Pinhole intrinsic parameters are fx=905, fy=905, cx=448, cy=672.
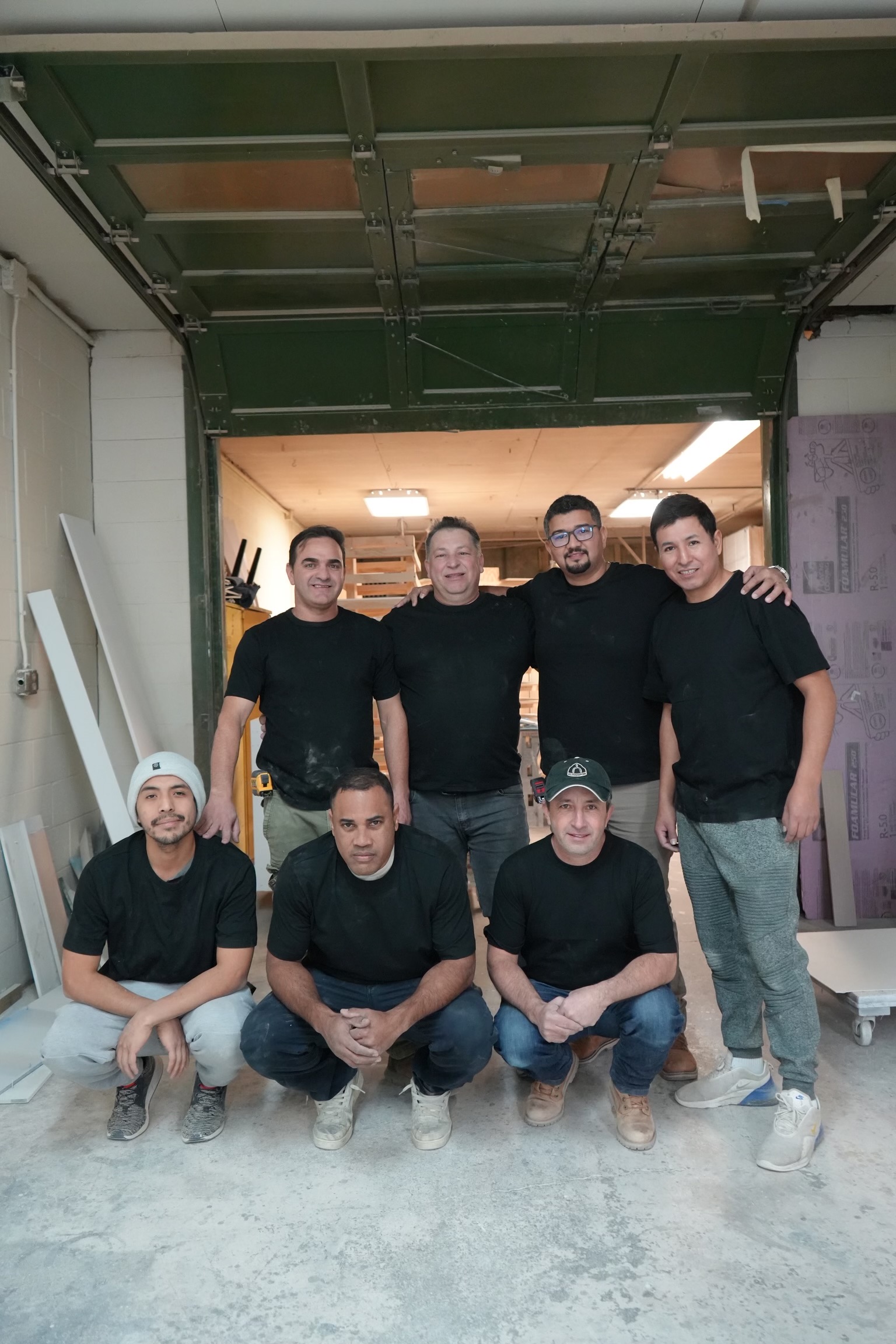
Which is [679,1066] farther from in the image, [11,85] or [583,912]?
[11,85]

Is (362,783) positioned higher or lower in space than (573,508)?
lower

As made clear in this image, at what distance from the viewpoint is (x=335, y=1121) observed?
7.74 feet

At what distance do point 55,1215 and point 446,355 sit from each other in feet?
11.2

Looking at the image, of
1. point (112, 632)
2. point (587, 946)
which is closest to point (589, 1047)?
point (587, 946)

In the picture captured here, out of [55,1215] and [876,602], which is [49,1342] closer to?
[55,1215]

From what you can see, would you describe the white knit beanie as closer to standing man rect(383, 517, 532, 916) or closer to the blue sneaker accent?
standing man rect(383, 517, 532, 916)

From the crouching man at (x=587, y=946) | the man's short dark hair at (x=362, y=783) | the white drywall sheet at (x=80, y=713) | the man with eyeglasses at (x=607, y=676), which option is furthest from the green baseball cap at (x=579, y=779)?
the white drywall sheet at (x=80, y=713)

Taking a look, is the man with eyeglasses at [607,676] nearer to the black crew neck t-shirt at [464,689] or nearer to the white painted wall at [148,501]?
the black crew neck t-shirt at [464,689]

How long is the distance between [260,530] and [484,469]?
183 cm

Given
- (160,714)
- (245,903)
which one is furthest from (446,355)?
(245,903)

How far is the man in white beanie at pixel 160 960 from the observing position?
7.63 ft

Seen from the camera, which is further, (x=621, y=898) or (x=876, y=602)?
(x=876, y=602)

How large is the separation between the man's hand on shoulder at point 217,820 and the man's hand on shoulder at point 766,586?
1537 millimetres

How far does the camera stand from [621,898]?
2.34 meters
